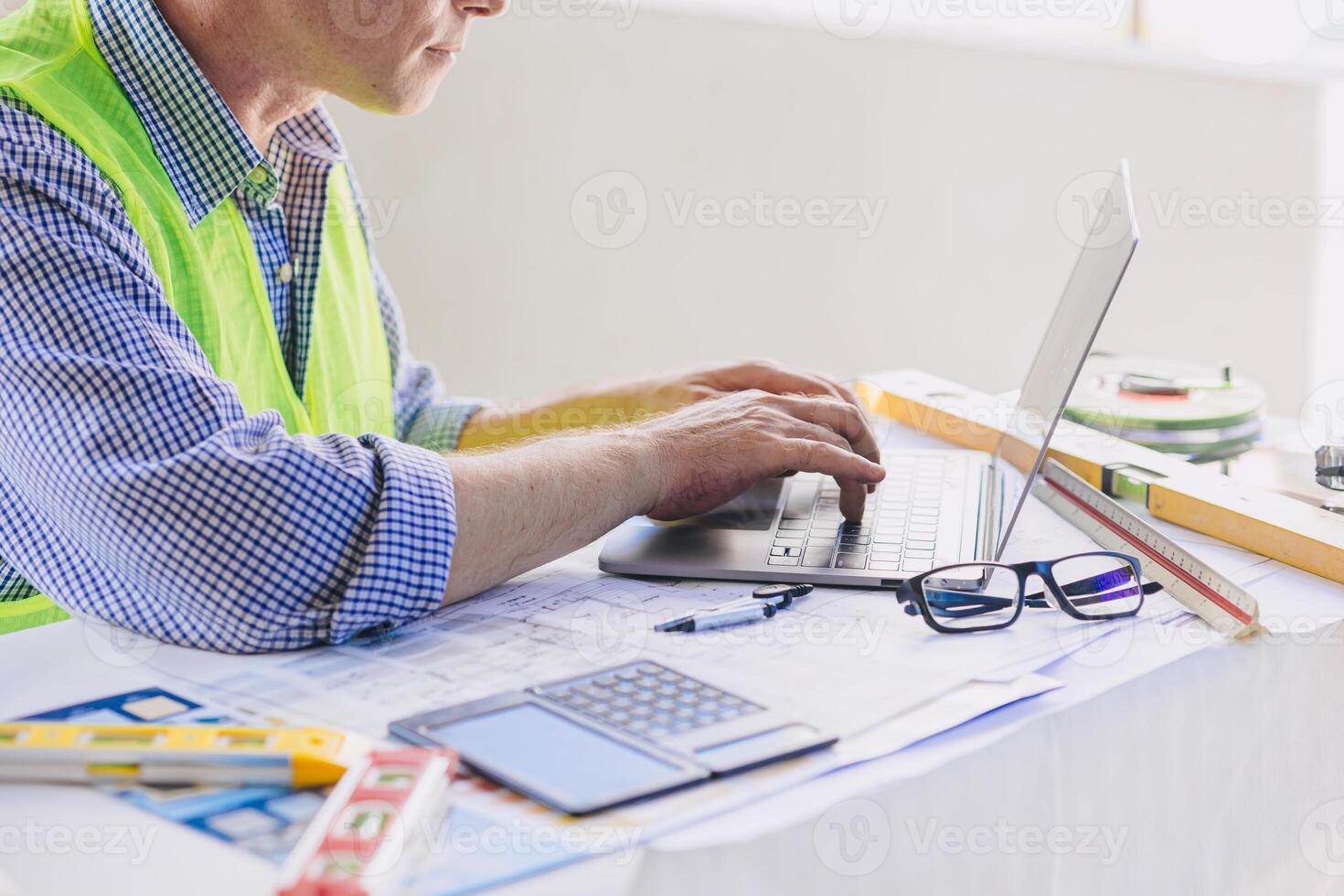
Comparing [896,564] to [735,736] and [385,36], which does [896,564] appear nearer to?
[735,736]

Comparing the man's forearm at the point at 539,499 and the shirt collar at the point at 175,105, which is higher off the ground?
the shirt collar at the point at 175,105

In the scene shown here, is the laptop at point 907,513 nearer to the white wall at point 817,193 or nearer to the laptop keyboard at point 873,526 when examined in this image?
the laptop keyboard at point 873,526

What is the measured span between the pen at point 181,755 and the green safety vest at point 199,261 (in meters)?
0.47

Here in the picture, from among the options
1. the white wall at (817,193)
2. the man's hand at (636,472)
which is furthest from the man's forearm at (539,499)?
the white wall at (817,193)

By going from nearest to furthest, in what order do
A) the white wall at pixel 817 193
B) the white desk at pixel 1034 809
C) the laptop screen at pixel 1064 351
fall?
the white desk at pixel 1034 809
the laptop screen at pixel 1064 351
the white wall at pixel 817 193

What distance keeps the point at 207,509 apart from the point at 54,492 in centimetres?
11

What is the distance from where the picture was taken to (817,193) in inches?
96.3

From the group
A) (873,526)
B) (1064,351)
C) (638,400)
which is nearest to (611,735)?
(873,526)

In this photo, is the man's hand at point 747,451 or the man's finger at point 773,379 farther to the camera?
the man's finger at point 773,379

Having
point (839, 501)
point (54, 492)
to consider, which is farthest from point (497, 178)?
point (54, 492)

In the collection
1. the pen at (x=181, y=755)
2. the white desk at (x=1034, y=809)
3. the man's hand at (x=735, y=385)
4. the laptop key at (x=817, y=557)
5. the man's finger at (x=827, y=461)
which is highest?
the man's hand at (x=735, y=385)

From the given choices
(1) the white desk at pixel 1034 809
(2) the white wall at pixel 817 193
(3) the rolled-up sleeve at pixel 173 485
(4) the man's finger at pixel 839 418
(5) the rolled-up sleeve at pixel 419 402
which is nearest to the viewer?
(1) the white desk at pixel 1034 809

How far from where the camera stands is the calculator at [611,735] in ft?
1.86

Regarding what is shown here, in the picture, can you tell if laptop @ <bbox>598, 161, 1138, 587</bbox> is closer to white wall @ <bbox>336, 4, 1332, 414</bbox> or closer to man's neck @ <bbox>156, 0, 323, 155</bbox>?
man's neck @ <bbox>156, 0, 323, 155</bbox>
